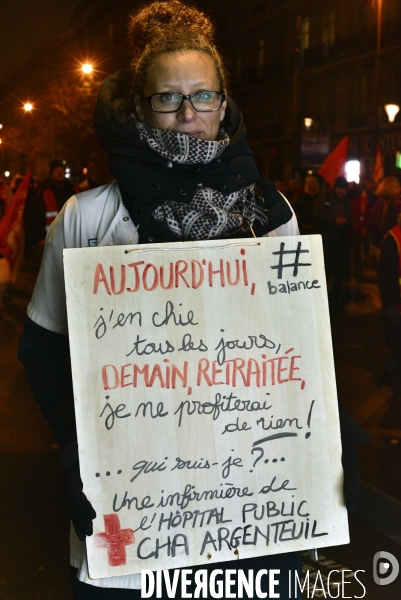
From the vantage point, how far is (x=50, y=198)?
4062mm

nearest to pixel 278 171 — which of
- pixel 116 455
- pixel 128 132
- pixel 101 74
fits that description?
pixel 101 74

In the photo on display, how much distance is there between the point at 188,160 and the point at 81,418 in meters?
0.55

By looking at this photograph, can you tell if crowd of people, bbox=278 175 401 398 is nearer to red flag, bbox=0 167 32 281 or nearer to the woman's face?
red flag, bbox=0 167 32 281

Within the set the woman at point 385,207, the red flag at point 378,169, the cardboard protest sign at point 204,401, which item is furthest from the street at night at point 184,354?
the red flag at point 378,169

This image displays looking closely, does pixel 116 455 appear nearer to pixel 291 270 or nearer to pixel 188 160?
pixel 291 270

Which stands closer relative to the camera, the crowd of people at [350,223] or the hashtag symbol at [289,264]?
the hashtag symbol at [289,264]

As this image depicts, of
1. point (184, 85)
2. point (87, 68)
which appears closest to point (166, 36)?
point (184, 85)

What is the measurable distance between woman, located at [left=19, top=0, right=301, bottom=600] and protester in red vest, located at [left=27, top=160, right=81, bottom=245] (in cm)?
203

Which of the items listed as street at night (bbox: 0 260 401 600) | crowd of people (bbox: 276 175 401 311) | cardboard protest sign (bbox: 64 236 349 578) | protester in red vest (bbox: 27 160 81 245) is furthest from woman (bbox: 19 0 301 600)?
crowd of people (bbox: 276 175 401 311)

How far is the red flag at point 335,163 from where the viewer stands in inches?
228

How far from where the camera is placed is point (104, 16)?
3.26 metres

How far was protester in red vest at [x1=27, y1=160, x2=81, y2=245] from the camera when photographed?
12.1 feet

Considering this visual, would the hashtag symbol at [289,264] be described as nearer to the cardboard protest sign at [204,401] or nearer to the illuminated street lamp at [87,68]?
the cardboard protest sign at [204,401]

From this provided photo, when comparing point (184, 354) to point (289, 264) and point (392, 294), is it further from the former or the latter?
point (392, 294)
